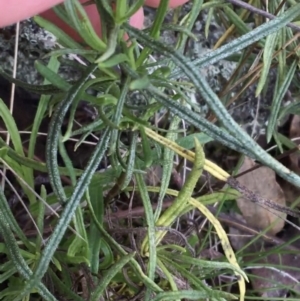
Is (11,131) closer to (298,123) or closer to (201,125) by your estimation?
(201,125)

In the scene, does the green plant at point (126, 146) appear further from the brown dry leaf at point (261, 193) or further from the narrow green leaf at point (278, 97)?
the brown dry leaf at point (261, 193)

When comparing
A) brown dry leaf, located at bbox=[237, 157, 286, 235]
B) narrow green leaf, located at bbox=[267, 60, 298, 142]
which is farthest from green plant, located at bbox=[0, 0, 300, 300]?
brown dry leaf, located at bbox=[237, 157, 286, 235]

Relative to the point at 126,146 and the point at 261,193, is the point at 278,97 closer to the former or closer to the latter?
the point at 126,146

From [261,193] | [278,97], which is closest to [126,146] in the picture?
[278,97]

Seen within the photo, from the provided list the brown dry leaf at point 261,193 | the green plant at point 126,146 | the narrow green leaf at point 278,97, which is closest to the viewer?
the green plant at point 126,146

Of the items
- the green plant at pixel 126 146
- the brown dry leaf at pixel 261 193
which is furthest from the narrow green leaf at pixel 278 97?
the brown dry leaf at pixel 261 193

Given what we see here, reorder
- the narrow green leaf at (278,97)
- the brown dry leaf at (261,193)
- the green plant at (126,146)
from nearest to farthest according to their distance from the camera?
the green plant at (126,146)
the narrow green leaf at (278,97)
the brown dry leaf at (261,193)

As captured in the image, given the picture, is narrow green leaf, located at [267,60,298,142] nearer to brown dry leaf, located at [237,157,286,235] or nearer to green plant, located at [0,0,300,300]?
green plant, located at [0,0,300,300]

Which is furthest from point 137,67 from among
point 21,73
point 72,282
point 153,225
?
point 21,73
